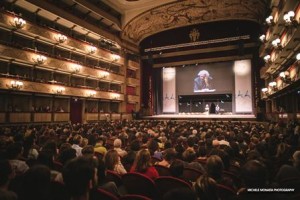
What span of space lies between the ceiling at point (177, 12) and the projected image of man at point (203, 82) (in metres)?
5.88

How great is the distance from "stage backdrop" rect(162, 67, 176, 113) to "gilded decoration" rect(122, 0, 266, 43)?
541 centimetres

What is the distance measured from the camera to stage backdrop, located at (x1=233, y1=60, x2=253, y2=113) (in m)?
25.3

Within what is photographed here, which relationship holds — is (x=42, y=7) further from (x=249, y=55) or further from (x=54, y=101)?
(x=249, y=55)

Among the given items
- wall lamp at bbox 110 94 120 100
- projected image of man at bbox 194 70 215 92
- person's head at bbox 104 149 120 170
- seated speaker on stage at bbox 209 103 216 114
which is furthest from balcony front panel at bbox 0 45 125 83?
person's head at bbox 104 149 120 170

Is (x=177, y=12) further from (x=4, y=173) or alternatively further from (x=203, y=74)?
(x=4, y=173)

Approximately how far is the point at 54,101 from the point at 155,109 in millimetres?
13199

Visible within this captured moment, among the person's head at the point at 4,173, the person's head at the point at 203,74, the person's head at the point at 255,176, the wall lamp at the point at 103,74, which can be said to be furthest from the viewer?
the person's head at the point at 203,74

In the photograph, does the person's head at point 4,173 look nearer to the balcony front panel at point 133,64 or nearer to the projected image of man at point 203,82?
the balcony front panel at point 133,64

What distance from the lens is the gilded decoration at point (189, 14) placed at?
71.2 feet

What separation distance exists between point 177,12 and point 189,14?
4.27 ft

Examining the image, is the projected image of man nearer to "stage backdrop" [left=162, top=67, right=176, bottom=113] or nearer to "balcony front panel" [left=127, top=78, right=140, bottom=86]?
"stage backdrop" [left=162, top=67, right=176, bottom=113]

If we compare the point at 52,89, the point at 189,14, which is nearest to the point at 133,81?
the point at 189,14

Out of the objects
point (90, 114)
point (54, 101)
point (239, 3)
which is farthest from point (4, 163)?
point (239, 3)

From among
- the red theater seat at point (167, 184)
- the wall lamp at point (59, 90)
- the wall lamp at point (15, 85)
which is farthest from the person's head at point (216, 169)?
the wall lamp at point (59, 90)
